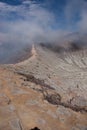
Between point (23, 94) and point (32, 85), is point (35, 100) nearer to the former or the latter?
point (23, 94)

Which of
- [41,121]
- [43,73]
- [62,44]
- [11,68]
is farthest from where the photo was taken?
[62,44]

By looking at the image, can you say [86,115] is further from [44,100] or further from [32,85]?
[32,85]

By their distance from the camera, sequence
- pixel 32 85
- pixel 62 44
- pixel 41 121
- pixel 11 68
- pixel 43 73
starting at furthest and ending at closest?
pixel 62 44 → pixel 43 73 → pixel 11 68 → pixel 32 85 → pixel 41 121

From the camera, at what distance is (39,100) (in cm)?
2455

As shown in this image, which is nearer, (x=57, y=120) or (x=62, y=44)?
(x=57, y=120)

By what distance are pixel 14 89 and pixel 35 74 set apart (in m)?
6.92

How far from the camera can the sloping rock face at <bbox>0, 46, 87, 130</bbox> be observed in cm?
2088

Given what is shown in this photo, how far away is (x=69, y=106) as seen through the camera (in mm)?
25500

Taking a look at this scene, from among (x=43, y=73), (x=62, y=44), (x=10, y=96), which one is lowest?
(x=62, y=44)

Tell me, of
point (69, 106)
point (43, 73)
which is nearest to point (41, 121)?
point (69, 106)

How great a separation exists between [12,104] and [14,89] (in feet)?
→ 9.36

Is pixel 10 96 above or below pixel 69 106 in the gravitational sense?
above

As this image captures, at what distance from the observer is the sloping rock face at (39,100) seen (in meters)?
20.9

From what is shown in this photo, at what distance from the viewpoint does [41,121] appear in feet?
69.2
